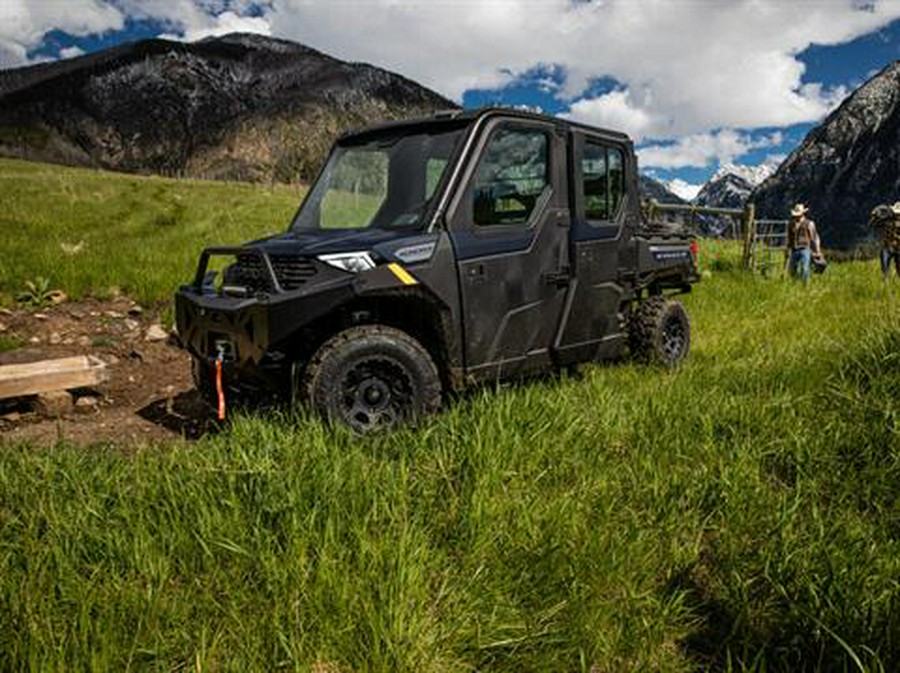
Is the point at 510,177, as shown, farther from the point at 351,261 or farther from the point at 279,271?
the point at 279,271

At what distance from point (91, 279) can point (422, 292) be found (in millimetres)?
6255

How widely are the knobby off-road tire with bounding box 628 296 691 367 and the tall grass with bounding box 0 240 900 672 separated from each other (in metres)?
2.20

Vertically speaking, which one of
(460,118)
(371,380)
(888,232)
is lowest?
(371,380)

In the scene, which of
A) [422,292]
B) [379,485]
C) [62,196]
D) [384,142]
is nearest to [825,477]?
[379,485]

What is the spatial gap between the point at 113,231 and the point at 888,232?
15.1 meters

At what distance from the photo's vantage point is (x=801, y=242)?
13.6 m


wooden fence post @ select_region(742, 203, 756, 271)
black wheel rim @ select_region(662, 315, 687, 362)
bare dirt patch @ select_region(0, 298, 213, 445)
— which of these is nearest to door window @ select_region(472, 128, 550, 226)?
black wheel rim @ select_region(662, 315, 687, 362)

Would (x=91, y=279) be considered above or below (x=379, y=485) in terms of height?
above

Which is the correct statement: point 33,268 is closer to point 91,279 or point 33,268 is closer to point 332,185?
point 91,279

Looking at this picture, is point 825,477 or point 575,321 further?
point 575,321

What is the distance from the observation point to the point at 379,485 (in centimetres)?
280

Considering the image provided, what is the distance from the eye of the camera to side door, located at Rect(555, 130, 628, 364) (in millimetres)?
5176

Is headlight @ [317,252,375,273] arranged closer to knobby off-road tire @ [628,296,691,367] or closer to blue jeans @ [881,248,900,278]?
knobby off-road tire @ [628,296,691,367]

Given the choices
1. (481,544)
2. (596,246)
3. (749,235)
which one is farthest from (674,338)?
(749,235)
